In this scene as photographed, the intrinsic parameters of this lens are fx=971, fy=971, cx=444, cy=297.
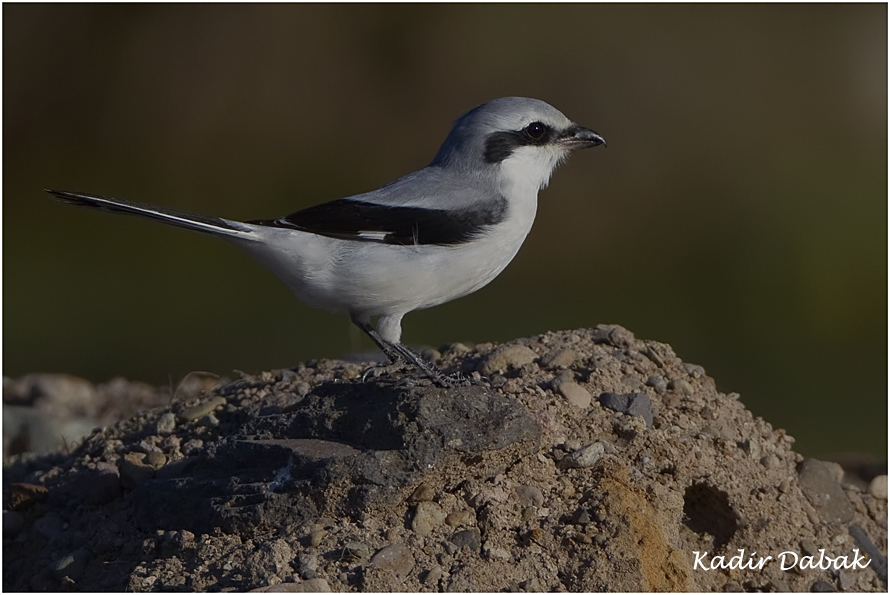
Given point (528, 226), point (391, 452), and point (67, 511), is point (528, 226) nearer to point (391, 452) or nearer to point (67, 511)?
point (391, 452)

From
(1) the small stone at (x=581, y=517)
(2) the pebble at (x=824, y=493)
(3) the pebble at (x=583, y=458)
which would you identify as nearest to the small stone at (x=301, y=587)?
(1) the small stone at (x=581, y=517)

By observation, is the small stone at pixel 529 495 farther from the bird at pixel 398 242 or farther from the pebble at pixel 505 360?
the pebble at pixel 505 360

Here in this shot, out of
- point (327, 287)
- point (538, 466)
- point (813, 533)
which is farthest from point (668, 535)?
point (327, 287)

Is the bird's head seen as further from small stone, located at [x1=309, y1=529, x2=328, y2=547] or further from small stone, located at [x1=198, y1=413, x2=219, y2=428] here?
small stone, located at [x1=309, y1=529, x2=328, y2=547]

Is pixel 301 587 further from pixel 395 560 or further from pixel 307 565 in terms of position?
pixel 395 560

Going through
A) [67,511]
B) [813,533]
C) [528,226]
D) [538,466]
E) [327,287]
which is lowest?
[67,511]

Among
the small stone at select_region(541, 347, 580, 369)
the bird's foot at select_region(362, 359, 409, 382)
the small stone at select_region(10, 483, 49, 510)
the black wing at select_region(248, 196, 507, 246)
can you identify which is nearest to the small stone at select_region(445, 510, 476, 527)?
the bird's foot at select_region(362, 359, 409, 382)

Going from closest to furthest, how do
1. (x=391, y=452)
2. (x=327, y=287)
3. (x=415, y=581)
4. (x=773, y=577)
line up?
(x=415, y=581) → (x=391, y=452) → (x=773, y=577) → (x=327, y=287)
